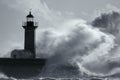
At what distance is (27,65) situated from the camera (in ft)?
229

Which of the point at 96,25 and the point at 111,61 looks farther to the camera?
the point at 96,25

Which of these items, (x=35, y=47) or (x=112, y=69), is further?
(x=35, y=47)

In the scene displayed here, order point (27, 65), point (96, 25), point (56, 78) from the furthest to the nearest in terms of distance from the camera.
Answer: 1. point (96, 25)
2. point (27, 65)
3. point (56, 78)

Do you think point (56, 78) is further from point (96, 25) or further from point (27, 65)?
point (96, 25)

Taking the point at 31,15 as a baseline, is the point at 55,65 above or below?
below

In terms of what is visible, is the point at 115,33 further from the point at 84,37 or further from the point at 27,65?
the point at 27,65

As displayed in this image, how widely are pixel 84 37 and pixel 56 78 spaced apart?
26.6ft

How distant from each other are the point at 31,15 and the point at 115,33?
9043mm

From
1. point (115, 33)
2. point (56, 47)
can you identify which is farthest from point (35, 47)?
point (115, 33)

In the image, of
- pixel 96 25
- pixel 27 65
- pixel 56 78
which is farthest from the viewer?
pixel 96 25

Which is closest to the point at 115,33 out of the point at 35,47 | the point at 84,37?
the point at 84,37

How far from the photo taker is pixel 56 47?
239 feet

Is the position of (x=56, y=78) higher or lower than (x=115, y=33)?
lower

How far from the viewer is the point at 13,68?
228 feet
